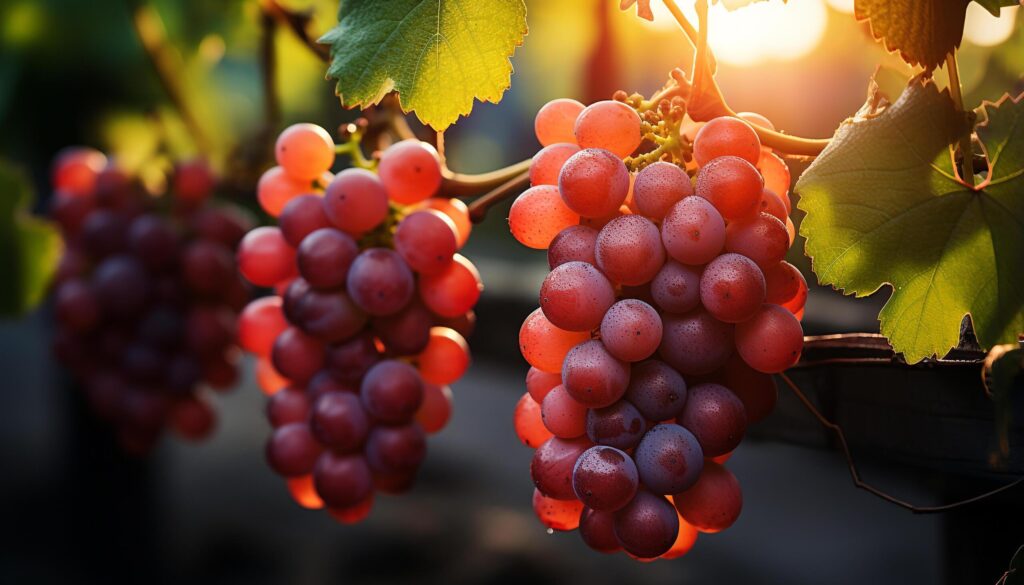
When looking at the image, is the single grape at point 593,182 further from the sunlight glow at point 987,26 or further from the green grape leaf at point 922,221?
the sunlight glow at point 987,26

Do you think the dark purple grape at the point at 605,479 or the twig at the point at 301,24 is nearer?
the dark purple grape at the point at 605,479

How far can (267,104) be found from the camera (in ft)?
3.05

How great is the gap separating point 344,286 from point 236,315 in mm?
481

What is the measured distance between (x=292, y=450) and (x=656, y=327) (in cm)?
32

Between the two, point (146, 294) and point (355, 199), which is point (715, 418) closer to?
point (355, 199)

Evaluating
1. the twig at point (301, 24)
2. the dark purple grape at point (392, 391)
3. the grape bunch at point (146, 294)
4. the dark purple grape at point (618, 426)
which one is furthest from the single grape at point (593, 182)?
the grape bunch at point (146, 294)

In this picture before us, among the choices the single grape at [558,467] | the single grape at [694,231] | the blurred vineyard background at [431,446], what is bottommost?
the blurred vineyard background at [431,446]

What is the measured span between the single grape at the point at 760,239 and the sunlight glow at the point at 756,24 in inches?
4.5

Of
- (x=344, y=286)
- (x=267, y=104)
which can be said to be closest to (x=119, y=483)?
(x=267, y=104)

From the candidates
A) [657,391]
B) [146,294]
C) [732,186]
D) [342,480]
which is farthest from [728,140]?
[146,294]

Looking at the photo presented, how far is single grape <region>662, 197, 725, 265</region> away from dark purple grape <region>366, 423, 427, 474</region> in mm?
275

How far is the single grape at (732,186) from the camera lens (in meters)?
0.43

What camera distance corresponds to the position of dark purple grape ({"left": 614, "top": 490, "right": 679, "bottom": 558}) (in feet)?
1.42

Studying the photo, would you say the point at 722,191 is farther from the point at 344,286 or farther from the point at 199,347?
the point at 199,347
